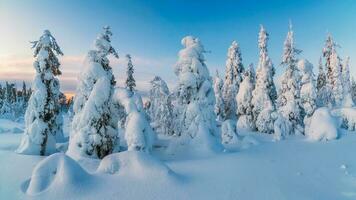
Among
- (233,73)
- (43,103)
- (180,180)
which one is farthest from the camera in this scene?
(233,73)

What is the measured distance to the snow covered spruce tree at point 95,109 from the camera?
744 inches

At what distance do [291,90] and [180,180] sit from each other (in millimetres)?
28050

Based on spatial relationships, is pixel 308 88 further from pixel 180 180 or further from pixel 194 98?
pixel 180 180

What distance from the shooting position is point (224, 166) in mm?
16047

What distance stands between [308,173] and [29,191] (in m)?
12.1

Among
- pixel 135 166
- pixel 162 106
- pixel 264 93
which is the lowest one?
pixel 135 166

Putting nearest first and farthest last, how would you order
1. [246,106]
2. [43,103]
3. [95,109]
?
[95,109], [43,103], [246,106]

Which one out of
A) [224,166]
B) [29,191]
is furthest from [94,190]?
[224,166]

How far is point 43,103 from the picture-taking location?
22.3m

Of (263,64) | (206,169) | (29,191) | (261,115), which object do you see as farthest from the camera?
(263,64)

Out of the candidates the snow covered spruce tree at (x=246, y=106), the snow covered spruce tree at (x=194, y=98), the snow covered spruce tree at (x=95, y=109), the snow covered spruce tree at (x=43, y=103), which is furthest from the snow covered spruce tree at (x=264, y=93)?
the snow covered spruce tree at (x=43, y=103)

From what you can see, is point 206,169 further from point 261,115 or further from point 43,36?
point 261,115

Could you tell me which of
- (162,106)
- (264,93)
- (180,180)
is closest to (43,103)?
(180,180)

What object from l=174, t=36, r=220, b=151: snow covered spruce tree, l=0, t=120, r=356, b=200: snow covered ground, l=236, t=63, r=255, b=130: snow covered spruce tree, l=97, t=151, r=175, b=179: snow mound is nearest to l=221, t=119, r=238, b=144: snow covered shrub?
l=174, t=36, r=220, b=151: snow covered spruce tree
